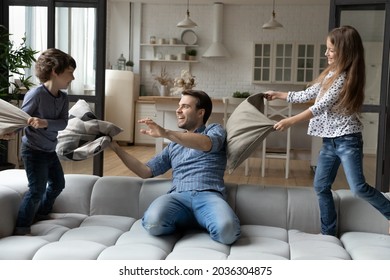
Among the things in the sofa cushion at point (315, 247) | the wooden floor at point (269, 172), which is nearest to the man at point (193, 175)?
the sofa cushion at point (315, 247)

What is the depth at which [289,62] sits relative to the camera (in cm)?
997

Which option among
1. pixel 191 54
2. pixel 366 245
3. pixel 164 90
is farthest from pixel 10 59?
pixel 191 54

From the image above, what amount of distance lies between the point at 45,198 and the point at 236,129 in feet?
3.66

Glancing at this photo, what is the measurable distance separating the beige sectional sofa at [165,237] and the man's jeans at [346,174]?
0.31ft

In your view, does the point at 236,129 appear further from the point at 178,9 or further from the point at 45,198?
the point at 178,9

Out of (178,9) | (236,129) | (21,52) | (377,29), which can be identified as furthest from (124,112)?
(236,129)

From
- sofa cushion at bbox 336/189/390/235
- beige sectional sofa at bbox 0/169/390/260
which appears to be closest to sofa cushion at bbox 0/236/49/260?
beige sectional sofa at bbox 0/169/390/260

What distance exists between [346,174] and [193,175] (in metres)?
0.81

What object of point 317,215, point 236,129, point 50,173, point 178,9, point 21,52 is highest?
point 178,9

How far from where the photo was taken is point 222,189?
2936 millimetres

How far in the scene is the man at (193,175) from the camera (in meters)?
2.64

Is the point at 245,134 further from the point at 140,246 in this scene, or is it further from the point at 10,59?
the point at 10,59

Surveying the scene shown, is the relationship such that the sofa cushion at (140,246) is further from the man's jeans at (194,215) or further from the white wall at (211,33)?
the white wall at (211,33)

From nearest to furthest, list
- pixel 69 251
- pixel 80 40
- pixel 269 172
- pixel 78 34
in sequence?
pixel 69 251 → pixel 78 34 → pixel 80 40 → pixel 269 172
